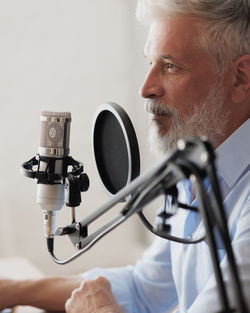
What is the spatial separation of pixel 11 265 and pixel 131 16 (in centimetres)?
201

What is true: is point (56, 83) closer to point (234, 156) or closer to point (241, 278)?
point (234, 156)

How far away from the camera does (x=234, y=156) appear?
1.21 meters

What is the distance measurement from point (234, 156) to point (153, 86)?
9.2 inches

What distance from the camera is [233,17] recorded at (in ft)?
4.00

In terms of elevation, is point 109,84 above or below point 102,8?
below

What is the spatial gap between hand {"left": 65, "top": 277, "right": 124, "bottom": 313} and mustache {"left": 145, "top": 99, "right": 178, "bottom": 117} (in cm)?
42

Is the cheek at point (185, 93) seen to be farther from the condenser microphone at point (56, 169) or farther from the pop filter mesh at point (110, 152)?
the condenser microphone at point (56, 169)

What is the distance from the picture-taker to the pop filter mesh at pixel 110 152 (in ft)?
3.57

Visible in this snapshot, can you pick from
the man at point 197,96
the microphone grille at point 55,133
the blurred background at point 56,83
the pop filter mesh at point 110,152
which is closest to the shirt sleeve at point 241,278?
the man at point 197,96

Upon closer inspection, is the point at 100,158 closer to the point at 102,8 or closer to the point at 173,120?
the point at 173,120

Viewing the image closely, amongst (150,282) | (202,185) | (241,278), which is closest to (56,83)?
(150,282)

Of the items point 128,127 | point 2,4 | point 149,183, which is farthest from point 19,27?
point 149,183

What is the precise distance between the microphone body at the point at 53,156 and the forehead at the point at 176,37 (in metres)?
0.34

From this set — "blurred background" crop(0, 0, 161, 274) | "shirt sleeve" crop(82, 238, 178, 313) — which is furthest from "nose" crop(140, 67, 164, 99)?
"blurred background" crop(0, 0, 161, 274)
